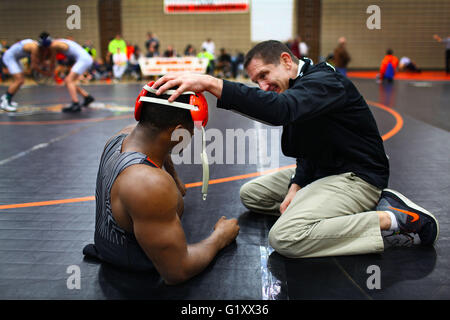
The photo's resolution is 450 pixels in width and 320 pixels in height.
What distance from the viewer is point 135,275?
1.93 m

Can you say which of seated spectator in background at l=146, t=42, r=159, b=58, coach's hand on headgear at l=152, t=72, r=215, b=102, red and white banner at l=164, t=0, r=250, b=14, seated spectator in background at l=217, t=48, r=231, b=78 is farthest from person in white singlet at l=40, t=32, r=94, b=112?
red and white banner at l=164, t=0, r=250, b=14

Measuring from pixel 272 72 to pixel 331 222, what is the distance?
2.72 feet

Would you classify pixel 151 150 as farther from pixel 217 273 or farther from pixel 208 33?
pixel 208 33

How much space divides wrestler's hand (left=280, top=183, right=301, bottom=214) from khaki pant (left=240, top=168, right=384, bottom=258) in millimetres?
120

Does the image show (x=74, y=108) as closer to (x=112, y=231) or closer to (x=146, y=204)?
(x=112, y=231)

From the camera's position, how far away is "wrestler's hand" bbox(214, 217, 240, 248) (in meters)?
2.17

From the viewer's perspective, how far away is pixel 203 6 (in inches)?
704

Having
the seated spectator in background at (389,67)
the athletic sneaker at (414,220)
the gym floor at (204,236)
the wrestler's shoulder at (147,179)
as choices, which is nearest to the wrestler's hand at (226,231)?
the gym floor at (204,236)

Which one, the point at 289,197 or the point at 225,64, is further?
the point at 225,64

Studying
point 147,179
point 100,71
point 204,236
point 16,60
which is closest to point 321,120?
point 204,236

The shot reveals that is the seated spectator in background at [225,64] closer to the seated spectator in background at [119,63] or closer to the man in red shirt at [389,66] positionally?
the seated spectator in background at [119,63]

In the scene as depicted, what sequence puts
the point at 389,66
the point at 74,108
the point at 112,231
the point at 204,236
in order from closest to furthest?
the point at 112,231
the point at 204,236
the point at 74,108
the point at 389,66

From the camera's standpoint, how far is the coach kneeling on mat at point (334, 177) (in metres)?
2.06
